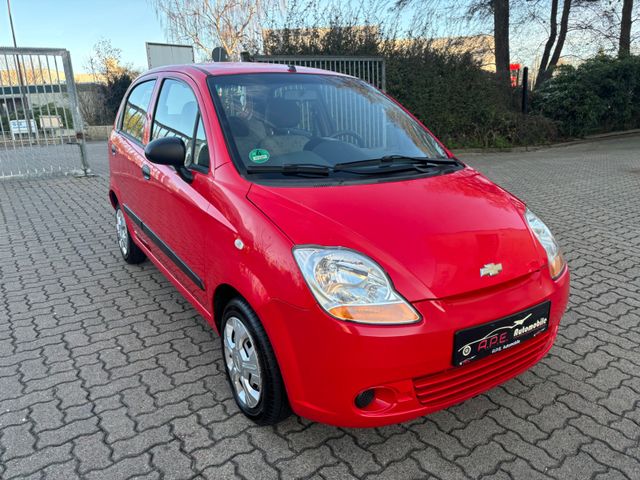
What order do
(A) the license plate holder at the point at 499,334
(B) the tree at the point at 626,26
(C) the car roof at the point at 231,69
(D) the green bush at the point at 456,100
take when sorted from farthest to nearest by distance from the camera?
(B) the tree at the point at 626,26, (D) the green bush at the point at 456,100, (C) the car roof at the point at 231,69, (A) the license plate holder at the point at 499,334

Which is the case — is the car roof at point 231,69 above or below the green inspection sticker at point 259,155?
above

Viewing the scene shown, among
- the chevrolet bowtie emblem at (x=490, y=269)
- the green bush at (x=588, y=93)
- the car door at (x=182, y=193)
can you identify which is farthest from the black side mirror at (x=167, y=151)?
the green bush at (x=588, y=93)

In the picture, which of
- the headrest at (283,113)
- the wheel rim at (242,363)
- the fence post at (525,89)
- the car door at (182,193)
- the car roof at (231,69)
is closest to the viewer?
the wheel rim at (242,363)

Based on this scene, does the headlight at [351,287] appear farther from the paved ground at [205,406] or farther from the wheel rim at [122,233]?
the wheel rim at [122,233]

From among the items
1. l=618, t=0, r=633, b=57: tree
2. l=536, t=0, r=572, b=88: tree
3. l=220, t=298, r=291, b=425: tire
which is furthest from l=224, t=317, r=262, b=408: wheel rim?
l=618, t=0, r=633, b=57: tree

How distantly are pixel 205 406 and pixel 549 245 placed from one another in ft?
6.55

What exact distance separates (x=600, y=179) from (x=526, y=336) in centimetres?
860

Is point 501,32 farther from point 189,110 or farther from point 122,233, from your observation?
point 189,110

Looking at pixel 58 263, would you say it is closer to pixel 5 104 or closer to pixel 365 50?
pixel 5 104

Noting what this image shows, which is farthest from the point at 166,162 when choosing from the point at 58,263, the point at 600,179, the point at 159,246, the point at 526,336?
the point at 600,179

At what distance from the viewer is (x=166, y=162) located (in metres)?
2.76

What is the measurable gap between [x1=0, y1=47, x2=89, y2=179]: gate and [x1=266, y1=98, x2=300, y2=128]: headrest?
819 centimetres

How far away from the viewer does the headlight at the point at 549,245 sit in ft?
8.09

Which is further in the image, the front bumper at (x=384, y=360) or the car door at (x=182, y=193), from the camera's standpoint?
the car door at (x=182, y=193)
